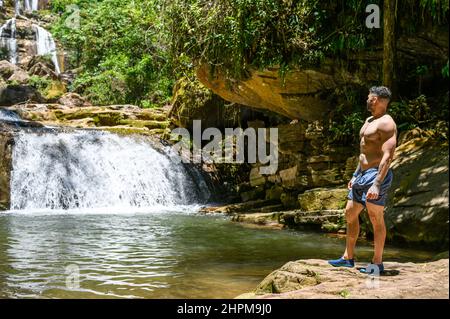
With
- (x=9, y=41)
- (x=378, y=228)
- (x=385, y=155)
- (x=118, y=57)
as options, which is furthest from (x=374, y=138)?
(x=9, y=41)

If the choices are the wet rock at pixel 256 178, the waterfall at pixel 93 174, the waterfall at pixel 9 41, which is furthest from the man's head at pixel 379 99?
the waterfall at pixel 9 41

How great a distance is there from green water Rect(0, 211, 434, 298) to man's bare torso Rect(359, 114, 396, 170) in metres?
1.59

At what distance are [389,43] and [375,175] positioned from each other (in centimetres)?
489

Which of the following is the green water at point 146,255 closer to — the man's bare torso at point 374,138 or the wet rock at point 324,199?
the wet rock at point 324,199

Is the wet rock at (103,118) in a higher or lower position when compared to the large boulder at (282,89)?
lower

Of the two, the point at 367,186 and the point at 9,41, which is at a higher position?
the point at 9,41

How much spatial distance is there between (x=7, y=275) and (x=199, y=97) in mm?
11654

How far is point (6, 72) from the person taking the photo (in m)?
26.2

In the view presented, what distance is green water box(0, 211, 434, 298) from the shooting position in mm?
4410

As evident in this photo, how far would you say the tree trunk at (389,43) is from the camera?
7.96 metres

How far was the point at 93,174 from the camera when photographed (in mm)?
13844

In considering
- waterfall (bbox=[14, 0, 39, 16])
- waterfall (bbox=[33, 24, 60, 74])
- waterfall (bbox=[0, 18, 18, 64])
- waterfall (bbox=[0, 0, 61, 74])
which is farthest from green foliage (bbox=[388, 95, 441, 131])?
waterfall (bbox=[14, 0, 39, 16])

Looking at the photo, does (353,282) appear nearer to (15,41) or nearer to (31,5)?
(15,41)
